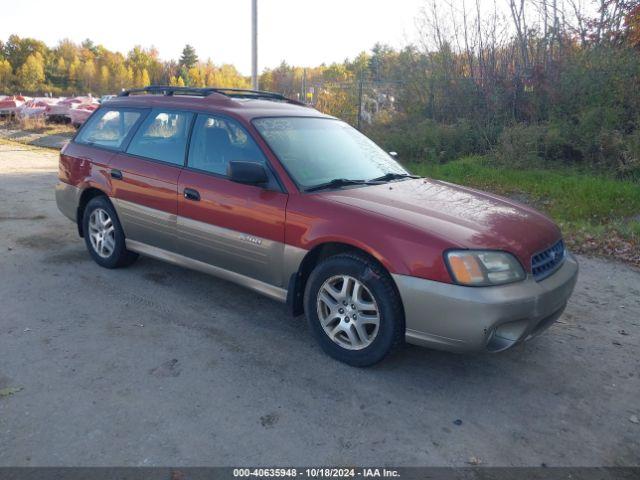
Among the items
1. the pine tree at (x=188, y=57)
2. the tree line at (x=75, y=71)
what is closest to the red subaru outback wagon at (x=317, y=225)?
the tree line at (x=75, y=71)

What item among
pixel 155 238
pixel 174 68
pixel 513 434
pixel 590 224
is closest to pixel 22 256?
pixel 155 238

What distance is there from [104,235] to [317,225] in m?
2.66

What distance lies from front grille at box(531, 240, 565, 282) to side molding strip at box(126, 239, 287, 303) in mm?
1712

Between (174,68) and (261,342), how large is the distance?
92052 millimetres

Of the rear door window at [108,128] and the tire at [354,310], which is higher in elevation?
the rear door window at [108,128]

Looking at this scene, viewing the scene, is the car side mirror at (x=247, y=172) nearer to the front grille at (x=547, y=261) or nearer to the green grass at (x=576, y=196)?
the front grille at (x=547, y=261)

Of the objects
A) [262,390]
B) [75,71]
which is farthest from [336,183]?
[75,71]

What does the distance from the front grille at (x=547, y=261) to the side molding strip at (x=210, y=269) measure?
1.71 m

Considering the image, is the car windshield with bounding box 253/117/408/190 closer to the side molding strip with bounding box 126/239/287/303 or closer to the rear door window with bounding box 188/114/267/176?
the rear door window with bounding box 188/114/267/176

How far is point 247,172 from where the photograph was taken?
12.7 ft

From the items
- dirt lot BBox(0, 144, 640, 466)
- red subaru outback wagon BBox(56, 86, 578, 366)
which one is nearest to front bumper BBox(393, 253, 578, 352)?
red subaru outback wagon BBox(56, 86, 578, 366)

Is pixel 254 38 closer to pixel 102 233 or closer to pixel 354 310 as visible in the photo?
pixel 102 233

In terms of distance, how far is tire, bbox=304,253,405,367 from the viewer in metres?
3.43

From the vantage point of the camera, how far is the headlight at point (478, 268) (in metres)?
3.21
